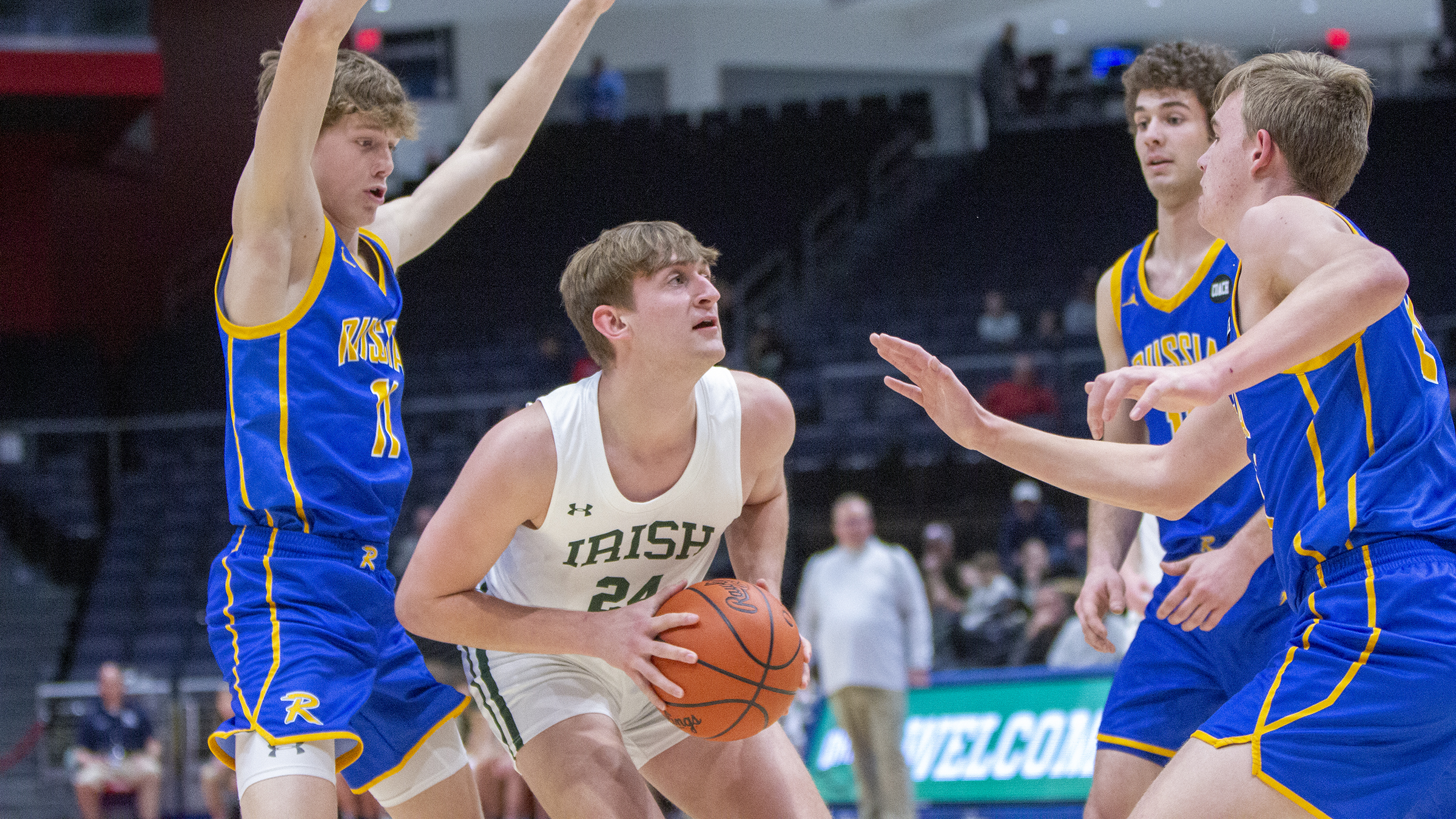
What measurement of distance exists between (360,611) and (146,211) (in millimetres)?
14751

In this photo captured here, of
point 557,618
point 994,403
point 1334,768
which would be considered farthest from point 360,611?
point 994,403

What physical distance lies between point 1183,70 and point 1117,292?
0.62 m

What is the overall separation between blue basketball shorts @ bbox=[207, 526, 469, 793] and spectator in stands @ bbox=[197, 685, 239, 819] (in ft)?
22.8

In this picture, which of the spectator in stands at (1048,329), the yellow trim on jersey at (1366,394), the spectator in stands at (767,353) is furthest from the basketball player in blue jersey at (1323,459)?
the spectator in stands at (1048,329)

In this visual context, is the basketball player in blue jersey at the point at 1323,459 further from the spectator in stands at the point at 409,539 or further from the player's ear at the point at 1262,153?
the spectator in stands at the point at 409,539

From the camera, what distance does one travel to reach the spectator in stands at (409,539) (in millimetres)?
10523

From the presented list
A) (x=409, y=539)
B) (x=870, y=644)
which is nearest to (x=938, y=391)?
(x=870, y=644)

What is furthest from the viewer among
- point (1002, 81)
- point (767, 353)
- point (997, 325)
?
point (1002, 81)

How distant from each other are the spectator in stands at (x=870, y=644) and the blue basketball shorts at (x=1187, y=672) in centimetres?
453

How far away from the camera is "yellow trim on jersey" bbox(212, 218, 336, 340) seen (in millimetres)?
3232

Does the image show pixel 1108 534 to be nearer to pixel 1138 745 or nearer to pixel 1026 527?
pixel 1138 745

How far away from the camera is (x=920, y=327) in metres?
13.6

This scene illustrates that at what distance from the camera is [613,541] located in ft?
10.9

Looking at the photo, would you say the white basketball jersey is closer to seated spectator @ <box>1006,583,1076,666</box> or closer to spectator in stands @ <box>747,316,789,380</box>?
seated spectator @ <box>1006,583,1076,666</box>
